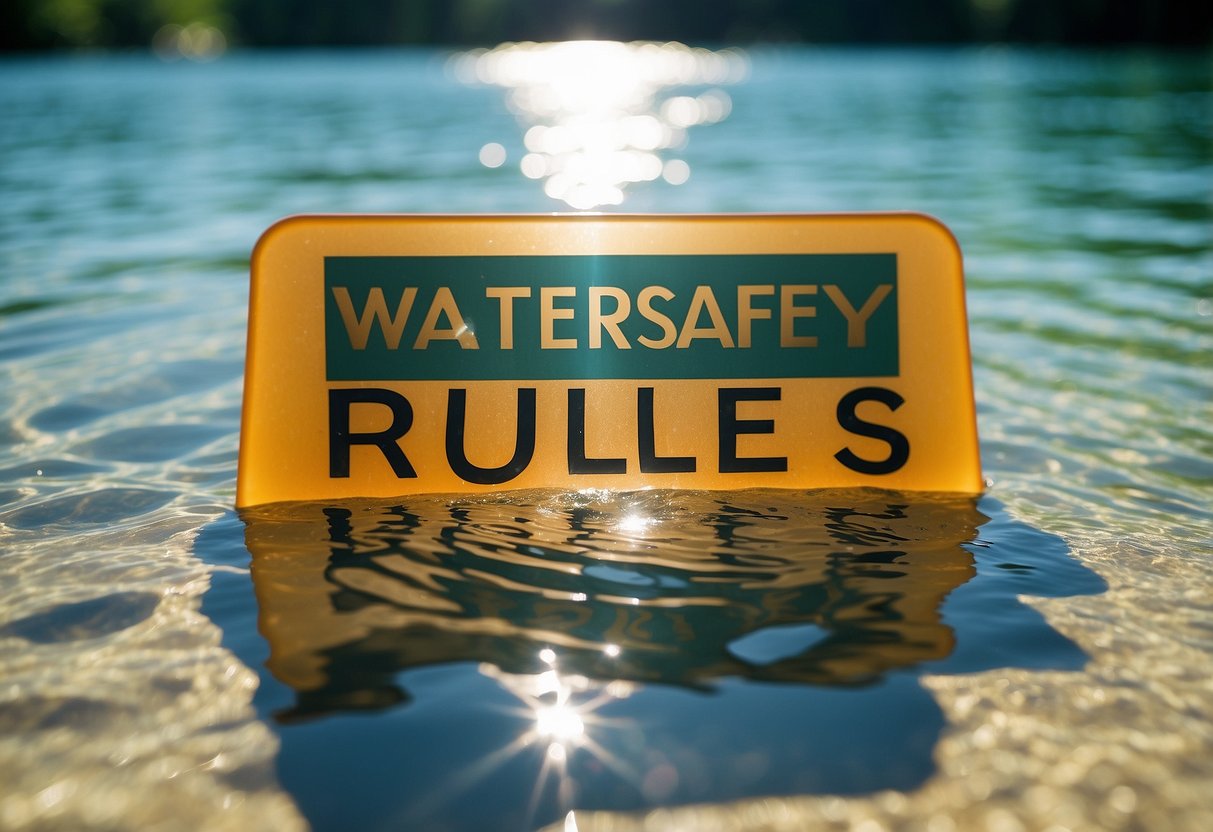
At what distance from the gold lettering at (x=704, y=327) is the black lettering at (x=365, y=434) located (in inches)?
26.5

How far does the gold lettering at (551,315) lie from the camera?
2.62 m

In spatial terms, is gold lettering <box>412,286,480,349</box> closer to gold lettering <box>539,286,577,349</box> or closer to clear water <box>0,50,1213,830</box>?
gold lettering <box>539,286,577,349</box>

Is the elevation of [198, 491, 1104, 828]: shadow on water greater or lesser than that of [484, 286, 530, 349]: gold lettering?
lesser

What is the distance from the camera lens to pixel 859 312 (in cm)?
265

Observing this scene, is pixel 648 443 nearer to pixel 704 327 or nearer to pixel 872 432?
pixel 704 327

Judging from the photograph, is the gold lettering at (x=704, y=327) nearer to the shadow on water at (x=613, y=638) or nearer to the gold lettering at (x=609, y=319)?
the gold lettering at (x=609, y=319)

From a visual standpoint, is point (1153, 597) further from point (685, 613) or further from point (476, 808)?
point (476, 808)

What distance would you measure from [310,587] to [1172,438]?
258cm

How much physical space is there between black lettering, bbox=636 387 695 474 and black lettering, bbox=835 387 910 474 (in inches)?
15.5

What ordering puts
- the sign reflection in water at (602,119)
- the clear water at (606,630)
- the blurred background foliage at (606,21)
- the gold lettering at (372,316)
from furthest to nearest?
the blurred background foliage at (606,21) < the sign reflection in water at (602,119) < the gold lettering at (372,316) < the clear water at (606,630)

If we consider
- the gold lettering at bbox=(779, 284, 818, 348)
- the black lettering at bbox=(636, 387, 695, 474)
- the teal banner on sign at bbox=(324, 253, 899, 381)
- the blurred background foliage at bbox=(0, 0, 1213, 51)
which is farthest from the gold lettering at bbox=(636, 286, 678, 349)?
the blurred background foliage at bbox=(0, 0, 1213, 51)

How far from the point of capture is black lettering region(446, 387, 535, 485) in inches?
103

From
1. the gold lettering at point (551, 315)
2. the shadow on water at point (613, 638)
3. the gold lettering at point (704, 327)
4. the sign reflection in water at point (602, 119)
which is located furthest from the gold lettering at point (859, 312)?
the sign reflection in water at point (602, 119)

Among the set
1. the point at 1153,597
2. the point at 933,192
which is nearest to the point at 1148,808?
the point at 1153,597
